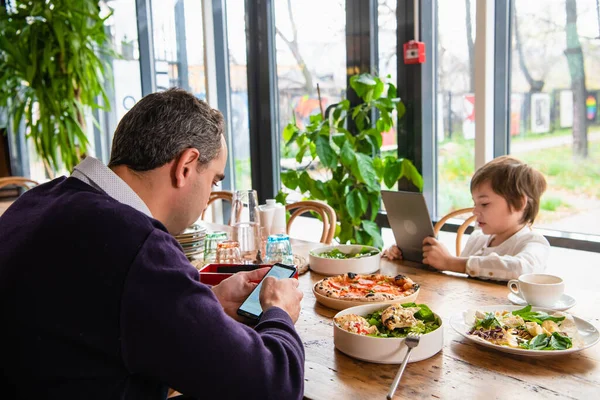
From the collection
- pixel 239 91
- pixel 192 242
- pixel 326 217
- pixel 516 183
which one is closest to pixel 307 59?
pixel 239 91

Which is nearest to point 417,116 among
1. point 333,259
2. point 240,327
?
point 333,259

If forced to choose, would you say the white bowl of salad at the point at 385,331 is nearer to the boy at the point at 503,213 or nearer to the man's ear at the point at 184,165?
the man's ear at the point at 184,165

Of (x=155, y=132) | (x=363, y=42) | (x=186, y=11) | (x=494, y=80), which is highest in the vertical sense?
(x=186, y=11)

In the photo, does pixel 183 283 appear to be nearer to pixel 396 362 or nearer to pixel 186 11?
pixel 396 362

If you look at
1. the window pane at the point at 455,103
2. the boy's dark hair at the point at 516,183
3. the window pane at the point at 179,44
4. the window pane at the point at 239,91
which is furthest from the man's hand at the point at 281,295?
the window pane at the point at 179,44

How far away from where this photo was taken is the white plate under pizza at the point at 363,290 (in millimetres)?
1403

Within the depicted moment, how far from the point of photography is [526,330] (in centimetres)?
122

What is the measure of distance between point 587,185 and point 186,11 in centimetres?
311

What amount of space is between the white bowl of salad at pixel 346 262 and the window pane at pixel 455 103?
1270 mm

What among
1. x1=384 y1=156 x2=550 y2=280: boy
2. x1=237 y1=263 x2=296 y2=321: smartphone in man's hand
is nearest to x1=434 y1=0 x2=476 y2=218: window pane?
x1=384 y1=156 x2=550 y2=280: boy

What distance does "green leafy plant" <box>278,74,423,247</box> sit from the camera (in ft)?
9.54

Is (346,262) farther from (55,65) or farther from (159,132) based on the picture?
(55,65)

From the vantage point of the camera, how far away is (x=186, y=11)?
4445 mm

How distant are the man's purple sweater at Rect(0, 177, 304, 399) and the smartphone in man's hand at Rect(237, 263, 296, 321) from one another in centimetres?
28
